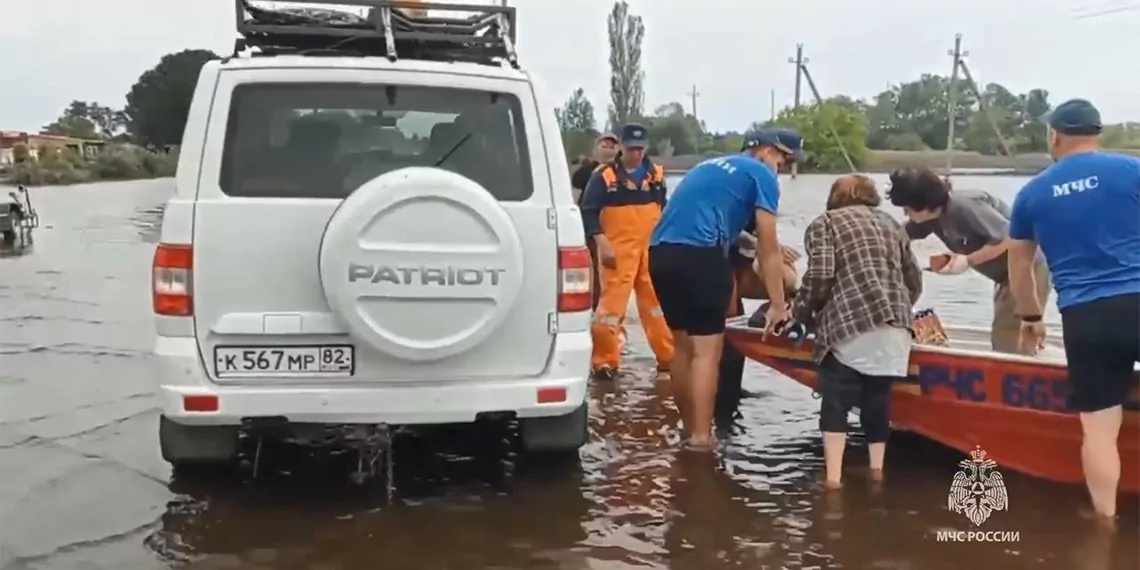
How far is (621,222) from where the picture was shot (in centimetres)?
773

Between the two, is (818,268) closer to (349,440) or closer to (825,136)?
(349,440)

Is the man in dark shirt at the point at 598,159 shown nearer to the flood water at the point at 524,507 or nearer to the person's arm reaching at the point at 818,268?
the flood water at the point at 524,507

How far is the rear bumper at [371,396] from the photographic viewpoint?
14.8 feet

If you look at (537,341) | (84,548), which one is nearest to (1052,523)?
(537,341)

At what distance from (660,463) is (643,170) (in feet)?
8.57

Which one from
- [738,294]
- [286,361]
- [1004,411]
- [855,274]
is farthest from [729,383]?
[286,361]

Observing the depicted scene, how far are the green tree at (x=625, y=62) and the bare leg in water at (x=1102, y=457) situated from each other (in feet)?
256

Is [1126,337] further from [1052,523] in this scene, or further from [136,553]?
[136,553]

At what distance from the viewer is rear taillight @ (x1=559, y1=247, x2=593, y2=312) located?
15.8 ft

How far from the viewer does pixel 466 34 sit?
5.80 m

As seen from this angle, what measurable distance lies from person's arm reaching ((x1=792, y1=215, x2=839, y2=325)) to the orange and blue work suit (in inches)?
90.7

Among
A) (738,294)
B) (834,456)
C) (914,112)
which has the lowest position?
(834,456)

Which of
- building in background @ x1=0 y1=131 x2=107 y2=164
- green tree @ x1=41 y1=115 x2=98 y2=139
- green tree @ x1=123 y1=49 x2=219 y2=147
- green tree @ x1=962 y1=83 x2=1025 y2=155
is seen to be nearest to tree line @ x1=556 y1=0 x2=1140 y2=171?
green tree @ x1=962 y1=83 x2=1025 y2=155

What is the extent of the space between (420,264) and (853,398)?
221 cm
